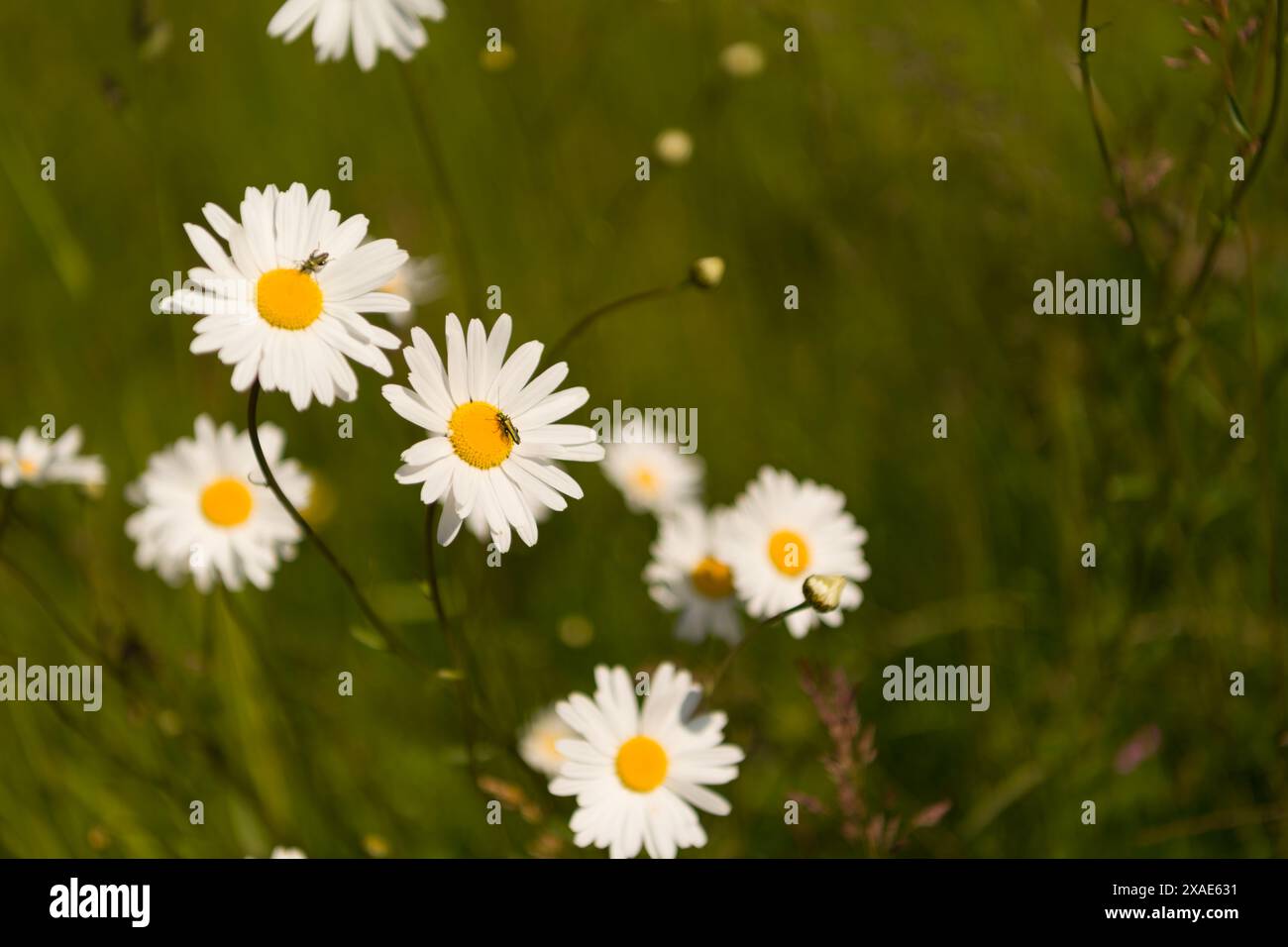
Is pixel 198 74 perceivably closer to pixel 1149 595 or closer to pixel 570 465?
pixel 570 465

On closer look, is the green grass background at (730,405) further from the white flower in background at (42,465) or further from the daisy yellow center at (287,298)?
the daisy yellow center at (287,298)


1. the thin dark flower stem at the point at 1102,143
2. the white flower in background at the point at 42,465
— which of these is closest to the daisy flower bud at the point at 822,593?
the thin dark flower stem at the point at 1102,143

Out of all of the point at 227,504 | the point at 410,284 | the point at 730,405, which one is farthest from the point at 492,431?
the point at 730,405

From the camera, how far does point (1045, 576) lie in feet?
7.75

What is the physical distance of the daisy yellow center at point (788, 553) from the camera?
171 centimetres

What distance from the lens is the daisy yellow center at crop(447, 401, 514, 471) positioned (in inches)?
48.9

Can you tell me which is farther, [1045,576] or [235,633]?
[1045,576]

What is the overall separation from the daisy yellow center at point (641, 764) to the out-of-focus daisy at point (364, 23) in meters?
1.03

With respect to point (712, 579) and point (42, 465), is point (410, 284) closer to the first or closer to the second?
point (42, 465)

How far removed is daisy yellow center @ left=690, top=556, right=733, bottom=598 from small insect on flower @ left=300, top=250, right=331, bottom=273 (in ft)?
2.72

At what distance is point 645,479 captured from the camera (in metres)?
2.35

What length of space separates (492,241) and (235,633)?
1.48m
